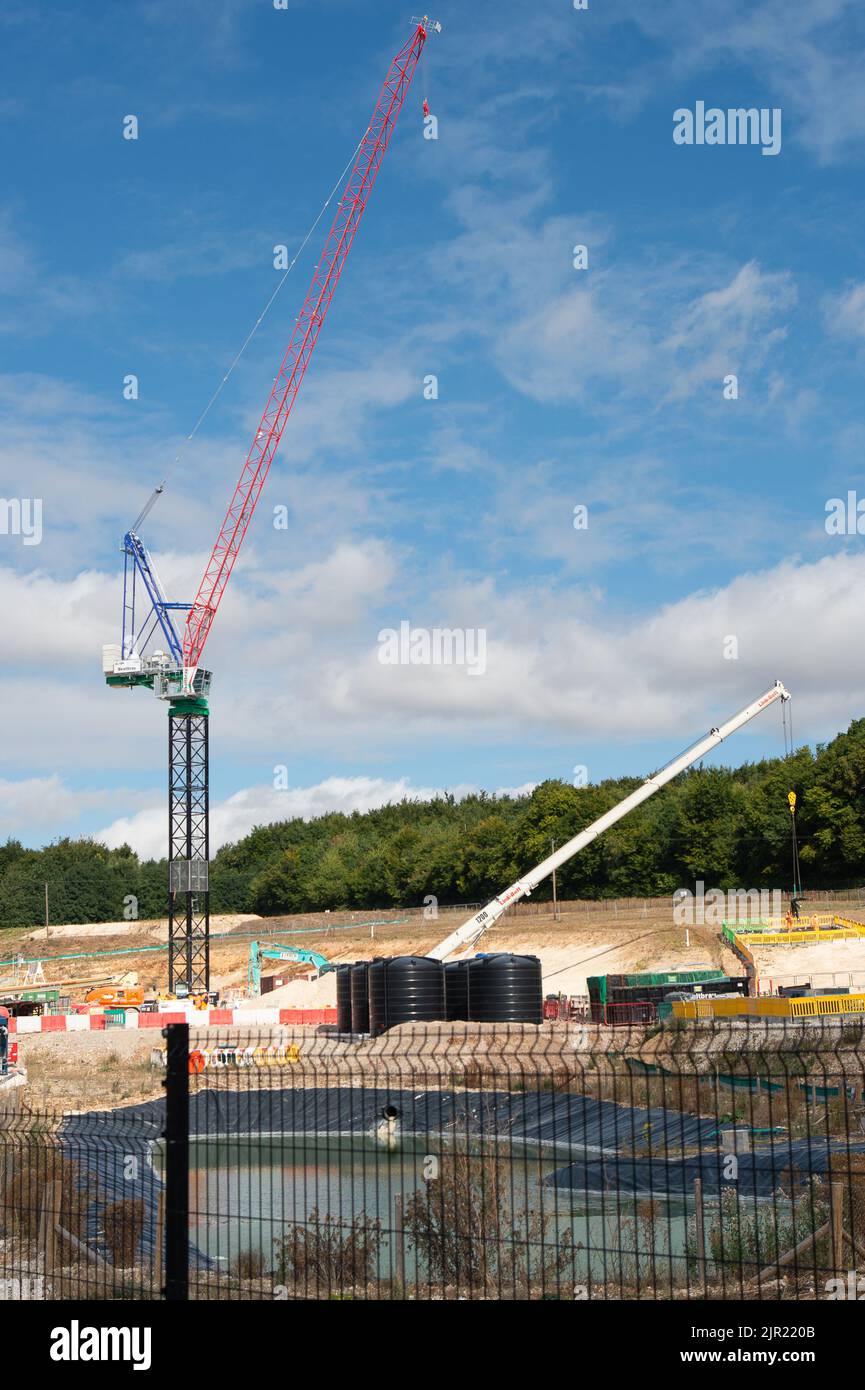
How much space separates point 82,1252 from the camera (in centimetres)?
1160

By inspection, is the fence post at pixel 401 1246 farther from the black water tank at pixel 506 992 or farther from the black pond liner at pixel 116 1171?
the black water tank at pixel 506 992

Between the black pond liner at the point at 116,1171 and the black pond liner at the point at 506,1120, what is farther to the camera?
the black pond liner at the point at 506,1120

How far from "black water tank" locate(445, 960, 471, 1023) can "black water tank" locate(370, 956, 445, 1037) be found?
260 millimetres

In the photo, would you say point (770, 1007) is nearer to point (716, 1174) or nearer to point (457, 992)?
point (457, 992)

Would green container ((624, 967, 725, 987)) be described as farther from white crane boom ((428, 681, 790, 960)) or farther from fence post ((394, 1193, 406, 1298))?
fence post ((394, 1193, 406, 1298))

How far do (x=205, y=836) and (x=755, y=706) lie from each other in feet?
102

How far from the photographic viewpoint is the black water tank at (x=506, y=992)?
43.0m

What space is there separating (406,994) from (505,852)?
68193 millimetres

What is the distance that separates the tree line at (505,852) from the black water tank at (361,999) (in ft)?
165

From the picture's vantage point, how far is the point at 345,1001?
160 ft

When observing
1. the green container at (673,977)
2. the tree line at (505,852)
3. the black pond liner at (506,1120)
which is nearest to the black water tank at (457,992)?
the green container at (673,977)
